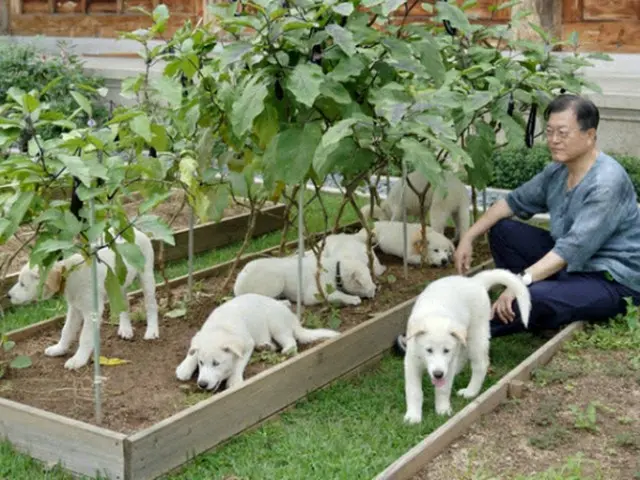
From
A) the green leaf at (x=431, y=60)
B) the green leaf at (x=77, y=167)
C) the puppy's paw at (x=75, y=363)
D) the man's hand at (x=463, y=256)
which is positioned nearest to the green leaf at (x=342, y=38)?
the green leaf at (x=431, y=60)

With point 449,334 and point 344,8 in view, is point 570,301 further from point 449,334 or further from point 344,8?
point 344,8

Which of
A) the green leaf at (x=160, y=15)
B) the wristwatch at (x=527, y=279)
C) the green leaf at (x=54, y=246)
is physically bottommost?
the wristwatch at (x=527, y=279)

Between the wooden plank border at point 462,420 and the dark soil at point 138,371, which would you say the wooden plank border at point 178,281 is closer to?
the dark soil at point 138,371

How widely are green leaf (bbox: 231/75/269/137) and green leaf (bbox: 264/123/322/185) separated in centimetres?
28

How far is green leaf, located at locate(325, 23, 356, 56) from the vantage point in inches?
182

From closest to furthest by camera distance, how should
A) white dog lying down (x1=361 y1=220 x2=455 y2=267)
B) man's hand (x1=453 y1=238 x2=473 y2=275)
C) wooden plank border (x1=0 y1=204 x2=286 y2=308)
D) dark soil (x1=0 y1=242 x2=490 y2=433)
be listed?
dark soil (x1=0 y1=242 x2=490 y2=433) → man's hand (x1=453 y1=238 x2=473 y2=275) → white dog lying down (x1=361 y1=220 x2=455 y2=267) → wooden plank border (x1=0 y1=204 x2=286 y2=308)

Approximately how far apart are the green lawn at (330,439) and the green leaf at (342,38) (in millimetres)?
1671

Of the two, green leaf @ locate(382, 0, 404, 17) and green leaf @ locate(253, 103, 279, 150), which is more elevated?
green leaf @ locate(382, 0, 404, 17)

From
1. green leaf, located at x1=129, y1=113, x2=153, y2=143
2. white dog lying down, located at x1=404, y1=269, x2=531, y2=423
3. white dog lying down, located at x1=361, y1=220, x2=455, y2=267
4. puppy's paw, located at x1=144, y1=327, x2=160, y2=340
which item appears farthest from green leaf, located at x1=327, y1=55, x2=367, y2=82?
white dog lying down, located at x1=361, y1=220, x2=455, y2=267

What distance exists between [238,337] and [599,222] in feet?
6.59

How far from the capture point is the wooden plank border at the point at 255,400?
403 centimetres

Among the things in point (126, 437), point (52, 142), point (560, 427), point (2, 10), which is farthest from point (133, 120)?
point (2, 10)

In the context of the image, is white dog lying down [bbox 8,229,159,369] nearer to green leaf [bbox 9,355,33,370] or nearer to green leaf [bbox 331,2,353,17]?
green leaf [bbox 9,355,33,370]

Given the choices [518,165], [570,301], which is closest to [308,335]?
[570,301]
